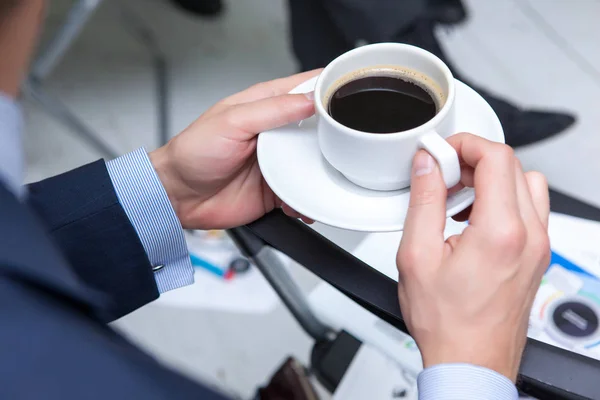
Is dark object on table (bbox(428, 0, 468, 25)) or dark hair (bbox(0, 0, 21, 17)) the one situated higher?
dark hair (bbox(0, 0, 21, 17))

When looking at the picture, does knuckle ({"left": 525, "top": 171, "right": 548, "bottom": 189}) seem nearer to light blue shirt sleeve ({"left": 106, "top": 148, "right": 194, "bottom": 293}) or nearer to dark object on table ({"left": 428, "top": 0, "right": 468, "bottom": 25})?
light blue shirt sleeve ({"left": 106, "top": 148, "right": 194, "bottom": 293})

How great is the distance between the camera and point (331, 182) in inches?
23.6

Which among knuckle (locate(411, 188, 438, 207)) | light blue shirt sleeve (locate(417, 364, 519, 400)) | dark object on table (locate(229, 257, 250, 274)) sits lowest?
dark object on table (locate(229, 257, 250, 274))

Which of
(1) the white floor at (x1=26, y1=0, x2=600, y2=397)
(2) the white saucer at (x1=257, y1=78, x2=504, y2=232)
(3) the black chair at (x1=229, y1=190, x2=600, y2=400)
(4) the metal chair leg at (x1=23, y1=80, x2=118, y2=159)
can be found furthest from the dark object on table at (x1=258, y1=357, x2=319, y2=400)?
(4) the metal chair leg at (x1=23, y1=80, x2=118, y2=159)

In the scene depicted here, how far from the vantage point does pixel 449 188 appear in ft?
1.76

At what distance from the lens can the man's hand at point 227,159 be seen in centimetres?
62

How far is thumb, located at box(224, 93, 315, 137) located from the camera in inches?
24.0

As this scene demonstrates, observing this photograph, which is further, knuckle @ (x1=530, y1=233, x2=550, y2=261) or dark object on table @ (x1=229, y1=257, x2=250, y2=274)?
dark object on table @ (x1=229, y1=257, x2=250, y2=274)

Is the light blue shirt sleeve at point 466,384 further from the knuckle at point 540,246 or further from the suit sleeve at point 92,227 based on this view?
the suit sleeve at point 92,227

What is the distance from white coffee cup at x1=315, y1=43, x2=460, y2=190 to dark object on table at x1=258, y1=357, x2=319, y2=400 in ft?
1.76

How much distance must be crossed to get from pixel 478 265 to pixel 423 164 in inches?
3.9

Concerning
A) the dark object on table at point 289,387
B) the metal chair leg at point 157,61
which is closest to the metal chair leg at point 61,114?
the metal chair leg at point 157,61

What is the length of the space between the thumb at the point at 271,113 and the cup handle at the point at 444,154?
14 cm

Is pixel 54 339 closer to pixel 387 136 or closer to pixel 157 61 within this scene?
pixel 387 136
